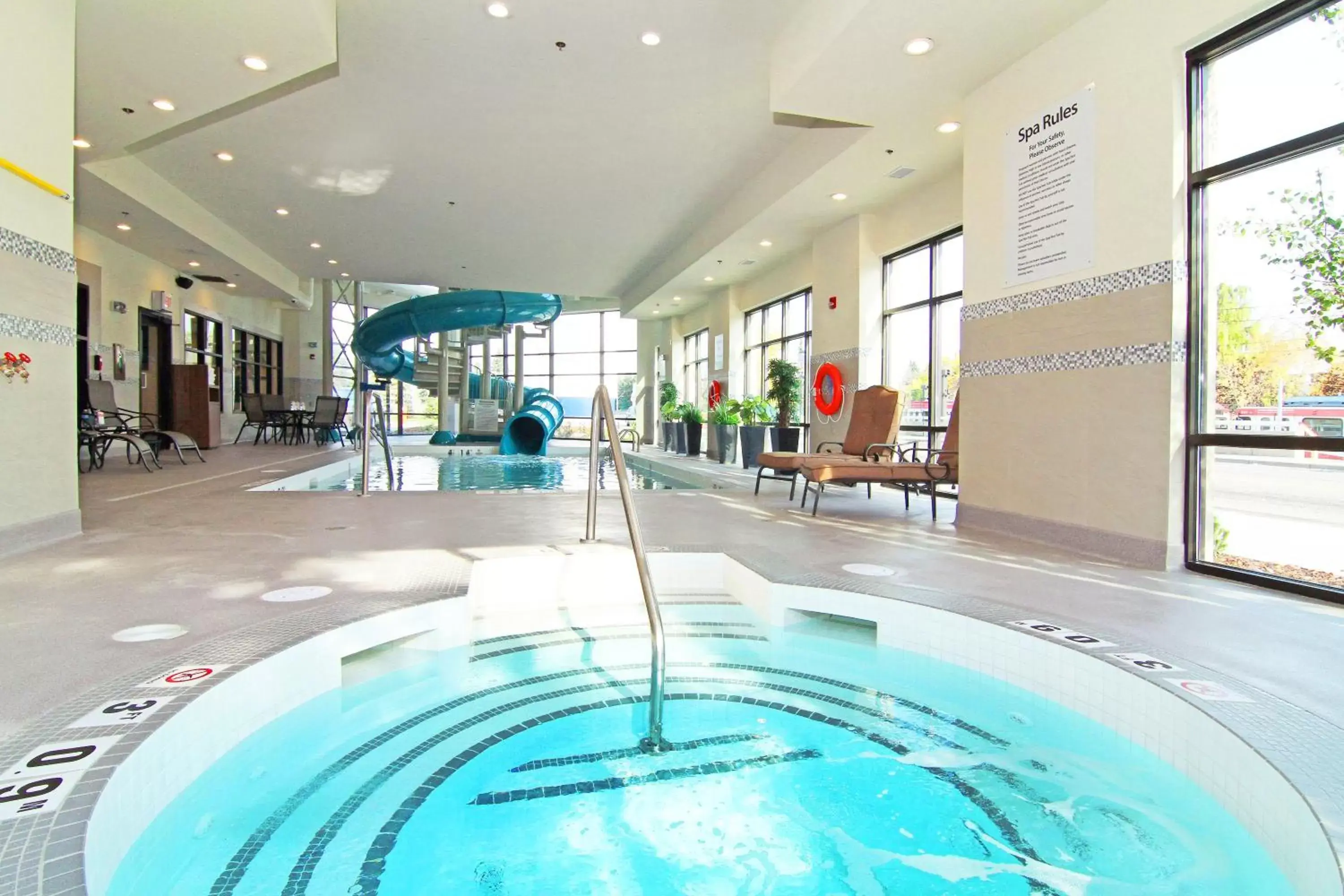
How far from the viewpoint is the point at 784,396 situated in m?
9.45

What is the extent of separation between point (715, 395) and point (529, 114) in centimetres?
670

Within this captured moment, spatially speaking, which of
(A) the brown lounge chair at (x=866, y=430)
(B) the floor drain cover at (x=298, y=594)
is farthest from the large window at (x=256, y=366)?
(B) the floor drain cover at (x=298, y=594)

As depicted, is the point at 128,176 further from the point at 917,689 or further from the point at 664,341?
the point at 664,341

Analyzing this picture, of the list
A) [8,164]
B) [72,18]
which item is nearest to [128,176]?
[72,18]

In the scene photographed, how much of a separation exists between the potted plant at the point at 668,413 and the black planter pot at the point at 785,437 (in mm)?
3959

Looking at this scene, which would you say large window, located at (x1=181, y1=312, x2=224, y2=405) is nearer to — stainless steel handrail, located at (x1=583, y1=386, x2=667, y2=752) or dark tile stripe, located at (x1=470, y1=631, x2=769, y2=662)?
dark tile stripe, located at (x1=470, y1=631, x2=769, y2=662)

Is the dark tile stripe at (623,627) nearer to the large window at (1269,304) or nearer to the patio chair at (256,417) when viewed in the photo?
the large window at (1269,304)

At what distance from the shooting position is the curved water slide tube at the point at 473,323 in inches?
492

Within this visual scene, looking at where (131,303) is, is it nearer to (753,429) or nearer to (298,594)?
(753,429)

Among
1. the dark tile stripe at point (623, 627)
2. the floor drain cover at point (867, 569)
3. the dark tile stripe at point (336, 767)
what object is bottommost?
the dark tile stripe at point (336, 767)

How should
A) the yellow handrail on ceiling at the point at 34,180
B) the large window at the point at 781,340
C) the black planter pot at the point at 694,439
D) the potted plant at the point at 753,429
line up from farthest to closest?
the black planter pot at the point at 694,439, the large window at the point at 781,340, the potted plant at the point at 753,429, the yellow handrail on ceiling at the point at 34,180

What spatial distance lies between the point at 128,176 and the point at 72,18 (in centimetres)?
437

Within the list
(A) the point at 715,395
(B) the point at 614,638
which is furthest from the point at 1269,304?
(A) the point at 715,395

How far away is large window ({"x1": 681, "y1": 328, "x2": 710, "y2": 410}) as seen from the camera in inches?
544
